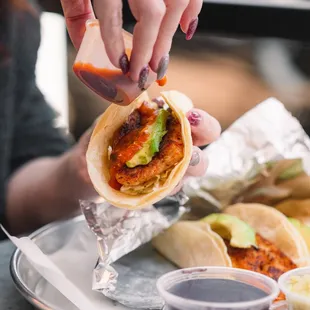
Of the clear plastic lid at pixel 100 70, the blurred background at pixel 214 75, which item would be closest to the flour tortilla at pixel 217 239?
the clear plastic lid at pixel 100 70

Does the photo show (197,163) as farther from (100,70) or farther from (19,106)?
(19,106)

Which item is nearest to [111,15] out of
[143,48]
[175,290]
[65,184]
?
[143,48]

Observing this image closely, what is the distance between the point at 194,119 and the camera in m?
0.99

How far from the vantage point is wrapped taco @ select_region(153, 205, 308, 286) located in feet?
3.49

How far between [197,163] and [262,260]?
212 millimetres

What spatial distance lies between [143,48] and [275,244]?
539 mm

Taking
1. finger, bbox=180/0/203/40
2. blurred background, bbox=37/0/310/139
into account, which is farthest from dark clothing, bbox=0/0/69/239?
finger, bbox=180/0/203/40

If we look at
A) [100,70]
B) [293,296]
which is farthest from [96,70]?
[293,296]

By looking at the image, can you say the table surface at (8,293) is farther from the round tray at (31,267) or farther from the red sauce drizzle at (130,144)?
Answer: the red sauce drizzle at (130,144)

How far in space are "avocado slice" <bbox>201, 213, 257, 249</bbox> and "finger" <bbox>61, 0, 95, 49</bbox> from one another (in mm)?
434

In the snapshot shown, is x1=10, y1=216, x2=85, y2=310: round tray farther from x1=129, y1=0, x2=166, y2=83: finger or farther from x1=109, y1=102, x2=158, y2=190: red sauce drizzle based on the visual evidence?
x1=129, y1=0, x2=166, y2=83: finger

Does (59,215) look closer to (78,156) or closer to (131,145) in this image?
(78,156)

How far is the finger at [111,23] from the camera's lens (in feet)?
2.33

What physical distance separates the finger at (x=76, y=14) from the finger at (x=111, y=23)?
22 cm
